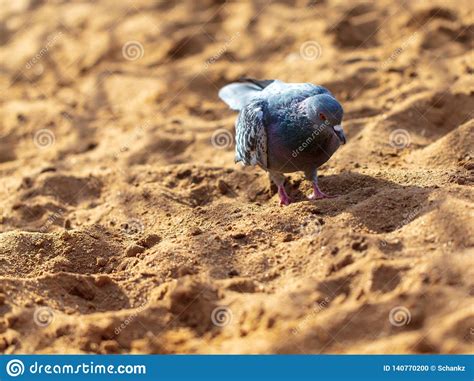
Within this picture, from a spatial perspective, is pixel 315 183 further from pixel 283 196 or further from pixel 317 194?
pixel 283 196

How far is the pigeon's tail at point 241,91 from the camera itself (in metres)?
5.95

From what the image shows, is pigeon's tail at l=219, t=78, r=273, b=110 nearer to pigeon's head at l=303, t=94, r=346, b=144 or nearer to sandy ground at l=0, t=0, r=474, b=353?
sandy ground at l=0, t=0, r=474, b=353

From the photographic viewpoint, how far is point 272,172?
523 centimetres

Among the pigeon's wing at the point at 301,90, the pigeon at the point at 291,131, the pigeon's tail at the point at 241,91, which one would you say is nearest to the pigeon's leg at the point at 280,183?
the pigeon at the point at 291,131

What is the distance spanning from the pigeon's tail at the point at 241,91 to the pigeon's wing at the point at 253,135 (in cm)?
61

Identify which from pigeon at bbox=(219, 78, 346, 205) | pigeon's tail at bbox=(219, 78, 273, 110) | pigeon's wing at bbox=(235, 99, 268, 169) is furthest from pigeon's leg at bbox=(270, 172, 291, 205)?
pigeon's tail at bbox=(219, 78, 273, 110)

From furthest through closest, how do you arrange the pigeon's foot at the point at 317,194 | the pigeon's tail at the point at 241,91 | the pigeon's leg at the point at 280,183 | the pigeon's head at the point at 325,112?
the pigeon's tail at the point at 241,91 < the pigeon's leg at the point at 280,183 < the pigeon's foot at the point at 317,194 < the pigeon's head at the point at 325,112

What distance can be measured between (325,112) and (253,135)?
0.63m

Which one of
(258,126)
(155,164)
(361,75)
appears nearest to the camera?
(258,126)

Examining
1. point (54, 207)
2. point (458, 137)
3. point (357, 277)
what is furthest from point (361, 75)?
point (357, 277)

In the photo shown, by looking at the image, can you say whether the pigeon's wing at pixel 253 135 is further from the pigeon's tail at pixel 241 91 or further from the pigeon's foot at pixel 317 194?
the pigeon's tail at pixel 241 91

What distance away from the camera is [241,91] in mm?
6082

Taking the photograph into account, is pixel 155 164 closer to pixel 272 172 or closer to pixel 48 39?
pixel 272 172

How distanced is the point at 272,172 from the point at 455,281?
79.0 inches
